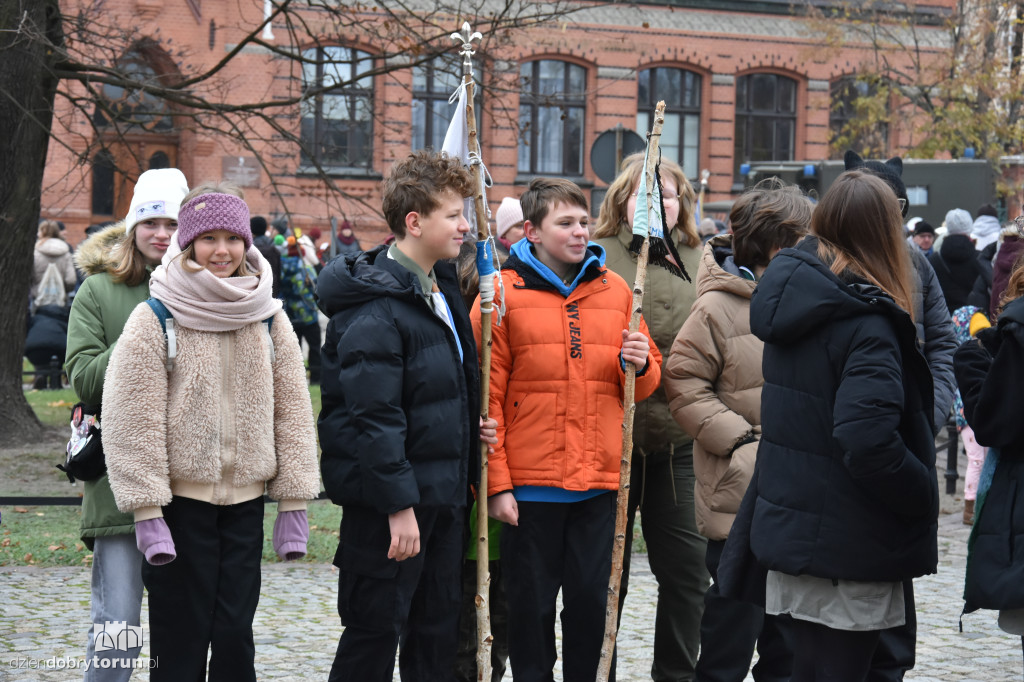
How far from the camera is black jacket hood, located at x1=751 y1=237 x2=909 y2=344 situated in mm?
3451

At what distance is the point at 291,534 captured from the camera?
13.4 ft

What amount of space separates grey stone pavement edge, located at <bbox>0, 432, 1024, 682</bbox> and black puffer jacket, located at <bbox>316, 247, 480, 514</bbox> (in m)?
1.75

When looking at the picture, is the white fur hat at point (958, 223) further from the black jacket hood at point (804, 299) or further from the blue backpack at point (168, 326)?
the blue backpack at point (168, 326)

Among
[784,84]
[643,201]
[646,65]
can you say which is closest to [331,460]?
[643,201]

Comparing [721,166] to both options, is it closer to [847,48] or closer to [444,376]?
[847,48]

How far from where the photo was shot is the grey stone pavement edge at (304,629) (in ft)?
18.1

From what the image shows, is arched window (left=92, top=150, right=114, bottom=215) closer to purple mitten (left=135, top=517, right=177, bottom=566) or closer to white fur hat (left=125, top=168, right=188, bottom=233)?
white fur hat (left=125, top=168, right=188, bottom=233)

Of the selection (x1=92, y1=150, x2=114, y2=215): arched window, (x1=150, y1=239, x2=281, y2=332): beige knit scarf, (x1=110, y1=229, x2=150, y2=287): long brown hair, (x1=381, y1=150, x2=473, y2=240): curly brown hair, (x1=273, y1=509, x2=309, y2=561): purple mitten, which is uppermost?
(x1=92, y1=150, x2=114, y2=215): arched window

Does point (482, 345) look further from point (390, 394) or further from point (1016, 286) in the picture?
point (1016, 286)

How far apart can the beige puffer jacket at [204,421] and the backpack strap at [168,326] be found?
0.02 metres

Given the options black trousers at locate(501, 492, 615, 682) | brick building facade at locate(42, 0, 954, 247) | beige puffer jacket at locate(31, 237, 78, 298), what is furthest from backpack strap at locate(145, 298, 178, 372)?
brick building facade at locate(42, 0, 954, 247)

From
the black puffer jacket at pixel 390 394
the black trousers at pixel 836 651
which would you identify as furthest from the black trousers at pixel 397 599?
the black trousers at pixel 836 651

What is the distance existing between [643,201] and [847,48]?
28678 mm

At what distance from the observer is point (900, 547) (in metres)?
3.48
